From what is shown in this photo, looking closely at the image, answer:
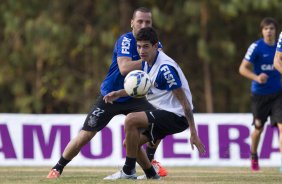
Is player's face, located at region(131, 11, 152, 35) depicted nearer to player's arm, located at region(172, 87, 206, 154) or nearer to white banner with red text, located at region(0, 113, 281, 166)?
player's arm, located at region(172, 87, 206, 154)

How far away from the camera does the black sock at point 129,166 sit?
33.6 ft

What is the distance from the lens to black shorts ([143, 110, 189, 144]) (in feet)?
32.9

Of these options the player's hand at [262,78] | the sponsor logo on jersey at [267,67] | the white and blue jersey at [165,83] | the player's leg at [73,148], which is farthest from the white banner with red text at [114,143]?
the white and blue jersey at [165,83]

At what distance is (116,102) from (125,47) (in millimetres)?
726

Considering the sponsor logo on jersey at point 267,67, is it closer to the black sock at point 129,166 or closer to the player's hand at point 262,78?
the player's hand at point 262,78

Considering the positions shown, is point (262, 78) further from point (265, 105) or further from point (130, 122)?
point (130, 122)

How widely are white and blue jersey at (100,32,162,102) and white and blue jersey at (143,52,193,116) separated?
1.81ft

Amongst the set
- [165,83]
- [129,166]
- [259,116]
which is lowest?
[259,116]

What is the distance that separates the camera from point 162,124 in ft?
32.9

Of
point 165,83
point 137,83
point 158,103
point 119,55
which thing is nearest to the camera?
point 137,83

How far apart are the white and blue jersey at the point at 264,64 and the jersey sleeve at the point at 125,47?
11.8 feet

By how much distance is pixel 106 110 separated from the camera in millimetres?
10953

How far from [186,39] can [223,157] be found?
13.0 meters

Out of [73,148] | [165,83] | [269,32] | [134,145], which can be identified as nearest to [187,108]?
[165,83]
